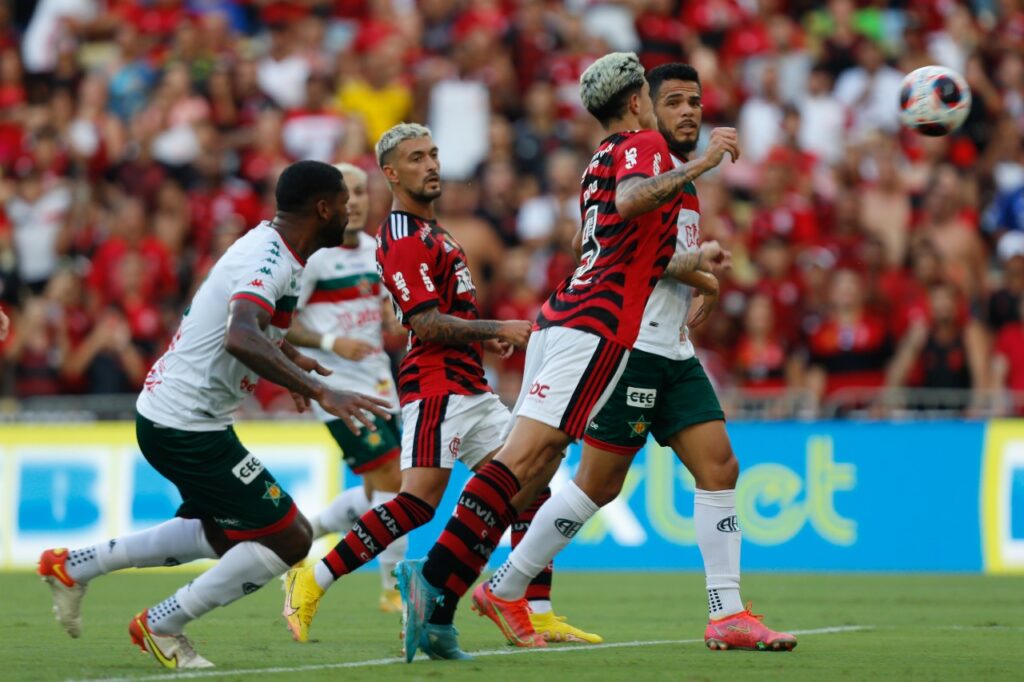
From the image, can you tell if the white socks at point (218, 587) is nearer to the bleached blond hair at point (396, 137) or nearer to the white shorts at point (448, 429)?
the white shorts at point (448, 429)

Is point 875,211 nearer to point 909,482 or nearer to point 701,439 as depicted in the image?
point 909,482

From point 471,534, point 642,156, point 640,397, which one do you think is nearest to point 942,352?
point 640,397

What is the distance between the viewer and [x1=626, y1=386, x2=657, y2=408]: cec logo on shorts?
27.3 ft

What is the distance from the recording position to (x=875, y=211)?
706 inches

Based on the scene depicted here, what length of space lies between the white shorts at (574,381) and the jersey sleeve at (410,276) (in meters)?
1.25

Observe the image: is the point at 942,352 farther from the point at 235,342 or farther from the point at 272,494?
the point at 235,342

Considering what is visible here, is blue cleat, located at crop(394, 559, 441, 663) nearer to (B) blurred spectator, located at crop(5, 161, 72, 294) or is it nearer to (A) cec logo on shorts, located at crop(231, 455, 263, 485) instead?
(A) cec logo on shorts, located at crop(231, 455, 263, 485)

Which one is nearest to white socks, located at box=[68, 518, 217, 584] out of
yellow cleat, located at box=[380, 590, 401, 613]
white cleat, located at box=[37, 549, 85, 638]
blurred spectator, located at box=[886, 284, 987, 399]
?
white cleat, located at box=[37, 549, 85, 638]

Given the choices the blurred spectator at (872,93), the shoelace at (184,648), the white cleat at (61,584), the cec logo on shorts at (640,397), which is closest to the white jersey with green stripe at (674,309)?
the cec logo on shorts at (640,397)

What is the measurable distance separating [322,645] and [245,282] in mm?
2274

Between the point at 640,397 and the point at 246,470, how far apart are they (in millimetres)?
2001

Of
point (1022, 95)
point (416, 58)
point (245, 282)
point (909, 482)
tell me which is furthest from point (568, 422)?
point (416, 58)

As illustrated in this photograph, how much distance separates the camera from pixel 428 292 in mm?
8805

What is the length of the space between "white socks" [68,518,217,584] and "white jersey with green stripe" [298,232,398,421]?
3.49 m
